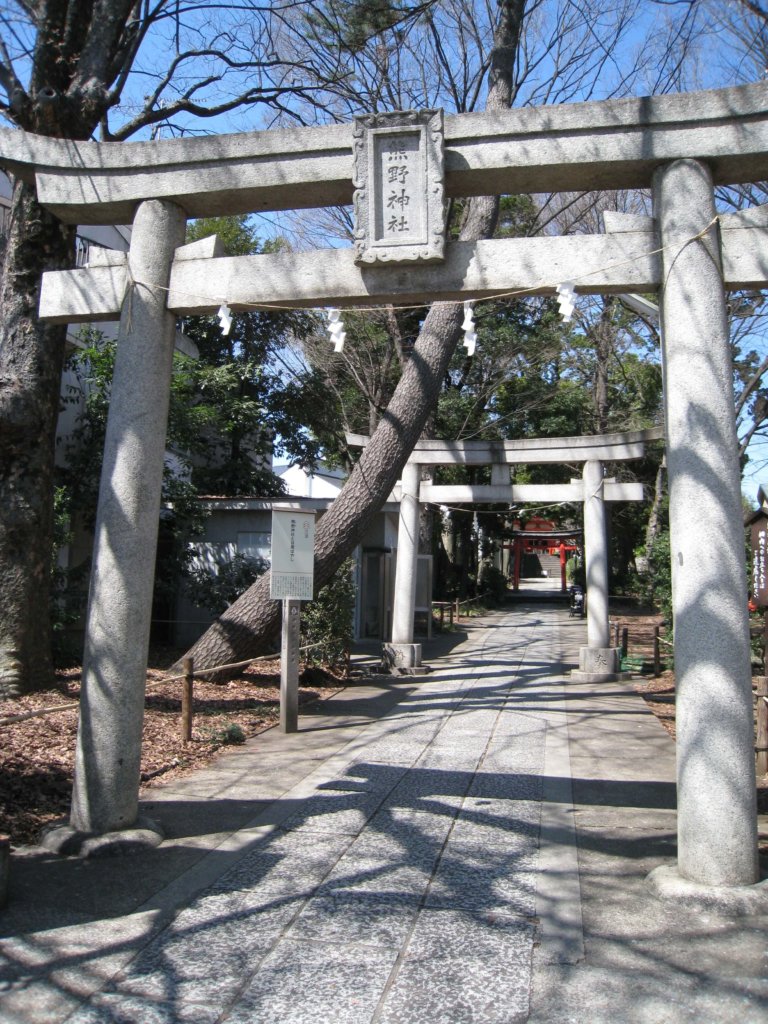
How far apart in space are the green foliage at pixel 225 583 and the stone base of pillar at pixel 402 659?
2.74m

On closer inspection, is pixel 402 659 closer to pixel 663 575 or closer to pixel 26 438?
pixel 663 575

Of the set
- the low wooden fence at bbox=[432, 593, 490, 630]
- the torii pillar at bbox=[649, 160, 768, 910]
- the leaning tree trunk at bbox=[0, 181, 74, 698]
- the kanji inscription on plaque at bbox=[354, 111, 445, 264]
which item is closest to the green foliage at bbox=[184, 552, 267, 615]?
the leaning tree trunk at bbox=[0, 181, 74, 698]

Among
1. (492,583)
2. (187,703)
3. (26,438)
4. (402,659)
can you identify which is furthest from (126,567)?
(492,583)

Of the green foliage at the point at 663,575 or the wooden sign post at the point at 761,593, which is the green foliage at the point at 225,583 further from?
the wooden sign post at the point at 761,593

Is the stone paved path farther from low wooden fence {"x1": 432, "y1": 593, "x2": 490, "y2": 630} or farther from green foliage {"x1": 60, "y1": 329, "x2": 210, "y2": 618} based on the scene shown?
low wooden fence {"x1": 432, "y1": 593, "x2": 490, "y2": 630}

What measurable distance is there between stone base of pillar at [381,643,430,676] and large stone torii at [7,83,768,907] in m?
8.93

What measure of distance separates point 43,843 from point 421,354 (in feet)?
29.9

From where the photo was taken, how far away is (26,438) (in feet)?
28.3

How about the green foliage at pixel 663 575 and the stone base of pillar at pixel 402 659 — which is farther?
the green foliage at pixel 663 575

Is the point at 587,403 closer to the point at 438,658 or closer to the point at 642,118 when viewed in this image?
the point at 438,658

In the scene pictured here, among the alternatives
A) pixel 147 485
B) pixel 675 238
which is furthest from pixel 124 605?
pixel 675 238

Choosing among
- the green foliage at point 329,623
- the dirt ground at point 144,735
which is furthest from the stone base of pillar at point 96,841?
the green foliage at point 329,623

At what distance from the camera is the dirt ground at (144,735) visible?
19.2 feet

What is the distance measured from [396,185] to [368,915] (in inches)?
162
